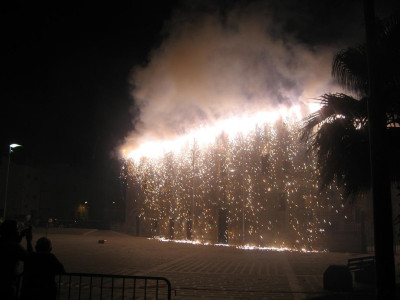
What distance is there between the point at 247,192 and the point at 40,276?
1899 centimetres

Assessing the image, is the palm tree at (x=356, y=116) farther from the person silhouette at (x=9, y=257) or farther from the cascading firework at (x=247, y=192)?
the cascading firework at (x=247, y=192)

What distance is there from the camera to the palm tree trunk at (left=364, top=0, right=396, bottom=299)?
4801mm

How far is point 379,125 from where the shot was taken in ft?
16.9

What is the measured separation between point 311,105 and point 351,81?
12.2 m

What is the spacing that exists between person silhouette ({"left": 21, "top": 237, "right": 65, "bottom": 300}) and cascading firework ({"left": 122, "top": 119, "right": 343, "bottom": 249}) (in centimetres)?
1645

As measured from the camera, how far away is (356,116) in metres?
8.70

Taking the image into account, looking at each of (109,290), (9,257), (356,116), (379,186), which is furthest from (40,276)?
(356,116)

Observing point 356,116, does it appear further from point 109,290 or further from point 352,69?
point 109,290

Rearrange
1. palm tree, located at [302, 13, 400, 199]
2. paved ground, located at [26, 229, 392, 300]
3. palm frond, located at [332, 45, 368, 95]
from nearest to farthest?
palm tree, located at [302, 13, 400, 199]
palm frond, located at [332, 45, 368, 95]
paved ground, located at [26, 229, 392, 300]

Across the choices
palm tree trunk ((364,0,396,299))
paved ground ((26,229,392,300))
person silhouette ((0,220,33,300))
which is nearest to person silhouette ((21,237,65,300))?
person silhouette ((0,220,33,300))

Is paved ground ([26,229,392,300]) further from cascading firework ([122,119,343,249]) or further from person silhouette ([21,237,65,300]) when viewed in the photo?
person silhouette ([21,237,65,300])

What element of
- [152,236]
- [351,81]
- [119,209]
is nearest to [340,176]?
[351,81]

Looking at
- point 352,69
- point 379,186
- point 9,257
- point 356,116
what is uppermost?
point 352,69

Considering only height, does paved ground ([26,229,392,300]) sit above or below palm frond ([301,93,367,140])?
below
